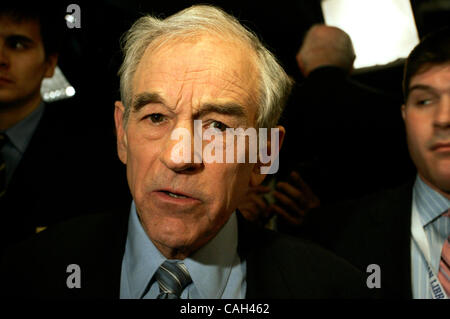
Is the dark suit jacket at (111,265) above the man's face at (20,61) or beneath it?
beneath

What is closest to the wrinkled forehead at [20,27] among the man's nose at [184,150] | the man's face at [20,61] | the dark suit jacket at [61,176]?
the man's face at [20,61]

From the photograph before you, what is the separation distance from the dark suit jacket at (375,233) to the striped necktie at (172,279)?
0.38m

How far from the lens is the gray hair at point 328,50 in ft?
3.72

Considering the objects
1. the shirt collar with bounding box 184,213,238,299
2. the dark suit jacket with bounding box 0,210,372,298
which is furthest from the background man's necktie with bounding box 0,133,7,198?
the shirt collar with bounding box 184,213,238,299

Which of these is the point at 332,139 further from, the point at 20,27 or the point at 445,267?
the point at 20,27

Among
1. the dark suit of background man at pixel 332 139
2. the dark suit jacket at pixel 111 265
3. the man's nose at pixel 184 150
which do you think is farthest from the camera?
the dark suit of background man at pixel 332 139

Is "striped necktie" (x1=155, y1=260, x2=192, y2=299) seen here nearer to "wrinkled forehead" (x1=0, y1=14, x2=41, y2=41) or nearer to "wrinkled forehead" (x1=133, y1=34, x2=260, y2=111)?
"wrinkled forehead" (x1=133, y1=34, x2=260, y2=111)

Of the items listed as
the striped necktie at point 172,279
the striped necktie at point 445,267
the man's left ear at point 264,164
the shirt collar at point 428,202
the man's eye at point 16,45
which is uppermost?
the man's eye at point 16,45

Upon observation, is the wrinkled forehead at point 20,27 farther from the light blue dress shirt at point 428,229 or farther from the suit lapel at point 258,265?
the light blue dress shirt at point 428,229

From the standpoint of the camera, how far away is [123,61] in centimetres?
101

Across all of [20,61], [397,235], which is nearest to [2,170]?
[20,61]

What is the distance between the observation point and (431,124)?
0.98 meters

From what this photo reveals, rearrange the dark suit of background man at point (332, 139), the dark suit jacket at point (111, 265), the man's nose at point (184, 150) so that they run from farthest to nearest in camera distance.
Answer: the dark suit of background man at point (332, 139), the dark suit jacket at point (111, 265), the man's nose at point (184, 150)

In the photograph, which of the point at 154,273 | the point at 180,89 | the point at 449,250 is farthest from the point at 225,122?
the point at 449,250
